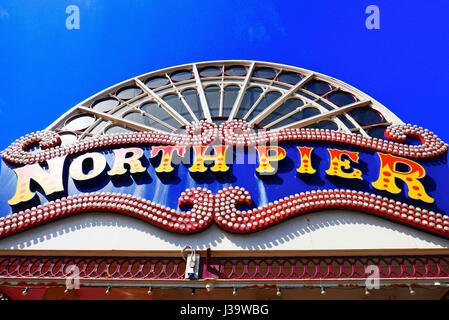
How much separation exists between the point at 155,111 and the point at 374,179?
8.46 meters

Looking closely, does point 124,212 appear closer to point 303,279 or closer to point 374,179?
point 303,279

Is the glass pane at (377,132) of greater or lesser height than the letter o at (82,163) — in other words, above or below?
above

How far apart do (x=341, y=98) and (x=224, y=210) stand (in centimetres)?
847

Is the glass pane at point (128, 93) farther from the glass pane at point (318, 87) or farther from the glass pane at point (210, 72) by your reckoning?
the glass pane at point (318, 87)

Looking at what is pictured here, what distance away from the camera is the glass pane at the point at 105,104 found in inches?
573

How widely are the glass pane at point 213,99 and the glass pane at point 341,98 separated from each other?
167 inches

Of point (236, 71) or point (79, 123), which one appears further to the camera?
point (236, 71)

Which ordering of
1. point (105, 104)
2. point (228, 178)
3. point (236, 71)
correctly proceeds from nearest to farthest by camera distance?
point (228, 178) < point (105, 104) < point (236, 71)

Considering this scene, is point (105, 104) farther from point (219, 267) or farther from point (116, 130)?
point (219, 267)

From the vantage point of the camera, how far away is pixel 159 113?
14.0m

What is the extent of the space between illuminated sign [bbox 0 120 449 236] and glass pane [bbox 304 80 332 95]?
15.3ft

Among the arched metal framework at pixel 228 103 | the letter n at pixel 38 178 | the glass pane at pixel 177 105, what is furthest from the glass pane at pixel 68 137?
the glass pane at pixel 177 105

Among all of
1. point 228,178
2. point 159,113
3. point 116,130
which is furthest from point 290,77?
point 228,178
